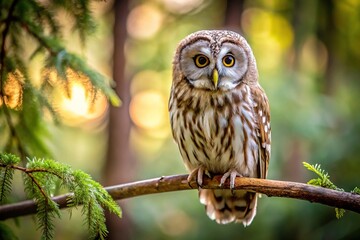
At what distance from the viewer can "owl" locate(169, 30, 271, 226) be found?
3.26 m

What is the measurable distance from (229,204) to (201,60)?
1.20 m

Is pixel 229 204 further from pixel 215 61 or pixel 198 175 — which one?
pixel 215 61

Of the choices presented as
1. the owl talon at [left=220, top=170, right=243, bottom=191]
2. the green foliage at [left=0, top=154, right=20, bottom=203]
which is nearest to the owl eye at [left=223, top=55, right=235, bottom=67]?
the owl talon at [left=220, top=170, right=243, bottom=191]

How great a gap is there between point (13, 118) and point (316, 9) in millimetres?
4751

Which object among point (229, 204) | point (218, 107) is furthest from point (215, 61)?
point (229, 204)

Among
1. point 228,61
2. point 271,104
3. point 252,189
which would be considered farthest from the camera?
point 271,104

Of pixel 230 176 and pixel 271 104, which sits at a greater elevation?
pixel 271 104

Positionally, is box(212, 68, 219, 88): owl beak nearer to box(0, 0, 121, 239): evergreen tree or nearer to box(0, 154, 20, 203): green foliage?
box(0, 0, 121, 239): evergreen tree

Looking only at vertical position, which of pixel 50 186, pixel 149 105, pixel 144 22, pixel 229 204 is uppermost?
pixel 144 22

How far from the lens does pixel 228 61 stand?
331cm

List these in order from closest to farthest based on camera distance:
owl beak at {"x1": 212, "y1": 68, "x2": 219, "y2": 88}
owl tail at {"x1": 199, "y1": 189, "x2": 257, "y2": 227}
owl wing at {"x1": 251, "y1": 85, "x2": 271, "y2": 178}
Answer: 1. owl beak at {"x1": 212, "y1": 68, "x2": 219, "y2": 88}
2. owl wing at {"x1": 251, "y1": 85, "x2": 271, "y2": 178}
3. owl tail at {"x1": 199, "y1": 189, "x2": 257, "y2": 227}

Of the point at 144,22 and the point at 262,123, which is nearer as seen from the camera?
the point at 262,123

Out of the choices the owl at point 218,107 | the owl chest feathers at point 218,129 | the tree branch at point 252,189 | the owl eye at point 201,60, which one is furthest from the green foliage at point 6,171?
the owl eye at point 201,60

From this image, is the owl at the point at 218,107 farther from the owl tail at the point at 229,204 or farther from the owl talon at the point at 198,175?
the owl tail at the point at 229,204
